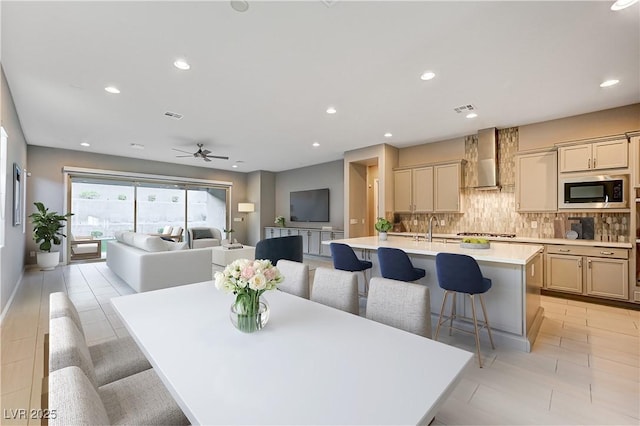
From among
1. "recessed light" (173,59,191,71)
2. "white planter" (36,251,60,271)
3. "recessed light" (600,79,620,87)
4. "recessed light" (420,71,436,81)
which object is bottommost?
"white planter" (36,251,60,271)

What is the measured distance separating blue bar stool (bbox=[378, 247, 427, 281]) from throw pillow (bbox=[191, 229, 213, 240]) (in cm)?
670

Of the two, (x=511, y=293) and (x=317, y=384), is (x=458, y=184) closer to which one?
(x=511, y=293)

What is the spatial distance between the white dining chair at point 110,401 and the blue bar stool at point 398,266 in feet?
7.34

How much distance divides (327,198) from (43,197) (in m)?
6.65

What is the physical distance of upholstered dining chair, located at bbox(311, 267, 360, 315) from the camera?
6.32 feet

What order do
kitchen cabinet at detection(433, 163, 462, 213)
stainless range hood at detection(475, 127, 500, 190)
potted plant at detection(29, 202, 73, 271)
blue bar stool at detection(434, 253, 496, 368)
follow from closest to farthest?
blue bar stool at detection(434, 253, 496, 368)
stainless range hood at detection(475, 127, 500, 190)
kitchen cabinet at detection(433, 163, 462, 213)
potted plant at detection(29, 202, 73, 271)

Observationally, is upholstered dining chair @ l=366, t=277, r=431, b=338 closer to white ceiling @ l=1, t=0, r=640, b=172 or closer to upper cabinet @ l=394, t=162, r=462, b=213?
white ceiling @ l=1, t=0, r=640, b=172

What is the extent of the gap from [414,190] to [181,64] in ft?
15.2

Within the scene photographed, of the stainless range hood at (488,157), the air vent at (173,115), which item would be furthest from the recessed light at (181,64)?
the stainless range hood at (488,157)

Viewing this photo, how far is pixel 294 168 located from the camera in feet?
30.0

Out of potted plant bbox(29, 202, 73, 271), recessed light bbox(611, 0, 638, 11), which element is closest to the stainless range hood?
recessed light bbox(611, 0, 638, 11)

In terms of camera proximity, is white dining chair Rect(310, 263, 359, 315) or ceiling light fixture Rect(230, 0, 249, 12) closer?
white dining chair Rect(310, 263, 359, 315)

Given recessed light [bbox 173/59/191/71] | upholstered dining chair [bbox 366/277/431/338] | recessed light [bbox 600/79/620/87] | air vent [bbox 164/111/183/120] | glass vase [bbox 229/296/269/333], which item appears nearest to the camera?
glass vase [bbox 229/296/269/333]

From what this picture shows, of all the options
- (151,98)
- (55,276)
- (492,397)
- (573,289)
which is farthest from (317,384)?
(55,276)
